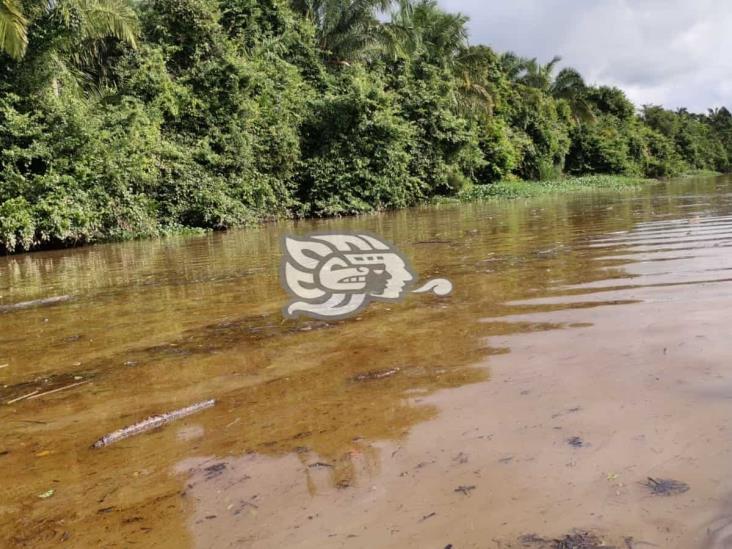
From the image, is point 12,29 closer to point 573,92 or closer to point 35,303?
point 35,303

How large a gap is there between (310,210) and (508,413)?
16.5 m

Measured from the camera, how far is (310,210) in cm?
1827

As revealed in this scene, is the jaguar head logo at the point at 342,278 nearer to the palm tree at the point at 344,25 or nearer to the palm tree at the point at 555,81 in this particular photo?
the palm tree at the point at 344,25

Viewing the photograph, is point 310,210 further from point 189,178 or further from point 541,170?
point 541,170

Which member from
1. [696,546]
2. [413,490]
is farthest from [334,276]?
[696,546]

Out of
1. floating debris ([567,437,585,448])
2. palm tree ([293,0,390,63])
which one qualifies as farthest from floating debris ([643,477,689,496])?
palm tree ([293,0,390,63])

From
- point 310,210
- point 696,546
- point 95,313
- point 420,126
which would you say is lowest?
point 696,546

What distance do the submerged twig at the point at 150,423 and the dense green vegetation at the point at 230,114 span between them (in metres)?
9.57

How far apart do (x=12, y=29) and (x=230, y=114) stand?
651 centimetres

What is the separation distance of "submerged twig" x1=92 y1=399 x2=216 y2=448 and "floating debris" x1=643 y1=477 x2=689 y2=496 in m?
1.71

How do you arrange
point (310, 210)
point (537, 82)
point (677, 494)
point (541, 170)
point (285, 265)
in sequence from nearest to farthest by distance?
point (677, 494) < point (285, 265) < point (310, 210) < point (541, 170) < point (537, 82)

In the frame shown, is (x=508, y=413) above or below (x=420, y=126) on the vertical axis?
below

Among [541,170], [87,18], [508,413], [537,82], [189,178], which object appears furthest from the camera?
[537,82]

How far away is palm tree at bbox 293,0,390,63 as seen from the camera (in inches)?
885
